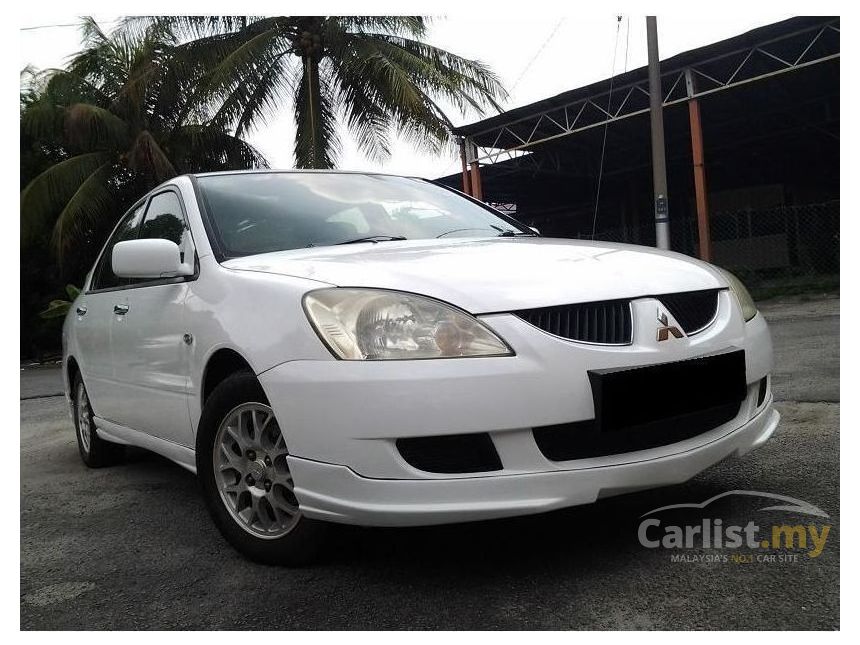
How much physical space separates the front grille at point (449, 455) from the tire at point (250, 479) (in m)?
0.48

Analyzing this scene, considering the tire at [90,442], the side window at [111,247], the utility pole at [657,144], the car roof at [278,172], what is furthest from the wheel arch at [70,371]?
the utility pole at [657,144]

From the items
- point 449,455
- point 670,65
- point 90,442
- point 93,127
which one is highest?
point 670,65

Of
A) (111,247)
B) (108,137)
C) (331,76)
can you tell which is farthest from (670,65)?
(111,247)

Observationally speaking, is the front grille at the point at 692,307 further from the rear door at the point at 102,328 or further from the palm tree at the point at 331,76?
the palm tree at the point at 331,76

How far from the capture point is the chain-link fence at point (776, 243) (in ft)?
51.1

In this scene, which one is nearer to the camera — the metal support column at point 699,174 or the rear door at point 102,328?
the rear door at point 102,328

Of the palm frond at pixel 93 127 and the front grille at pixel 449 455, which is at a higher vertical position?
the palm frond at pixel 93 127

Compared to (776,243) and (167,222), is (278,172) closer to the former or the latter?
(167,222)

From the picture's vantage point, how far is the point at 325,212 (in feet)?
11.0

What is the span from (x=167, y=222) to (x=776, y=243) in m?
17.1

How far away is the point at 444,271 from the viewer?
7.90ft

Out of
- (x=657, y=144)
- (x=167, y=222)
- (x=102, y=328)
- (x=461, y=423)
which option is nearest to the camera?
(x=461, y=423)

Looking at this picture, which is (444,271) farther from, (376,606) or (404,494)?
(376,606)

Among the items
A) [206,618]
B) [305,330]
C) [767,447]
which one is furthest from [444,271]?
[767,447]
